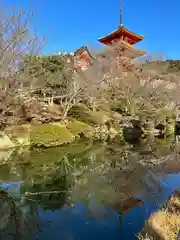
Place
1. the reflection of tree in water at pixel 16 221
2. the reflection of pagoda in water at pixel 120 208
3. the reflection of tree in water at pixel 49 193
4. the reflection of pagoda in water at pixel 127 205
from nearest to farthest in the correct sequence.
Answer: the reflection of tree in water at pixel 16 221 → the reflection of pagoda in water at pixel 120 208 → the reflection of pagoda in water at pixel 127 205 → the reflection of tree in water at pixel 49 193

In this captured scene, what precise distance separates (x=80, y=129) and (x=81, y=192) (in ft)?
40.1

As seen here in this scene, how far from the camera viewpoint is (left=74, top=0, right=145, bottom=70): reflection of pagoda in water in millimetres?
30828

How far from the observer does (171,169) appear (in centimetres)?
1112

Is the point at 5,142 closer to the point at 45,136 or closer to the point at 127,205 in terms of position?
the point at 45,136

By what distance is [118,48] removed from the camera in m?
30.8

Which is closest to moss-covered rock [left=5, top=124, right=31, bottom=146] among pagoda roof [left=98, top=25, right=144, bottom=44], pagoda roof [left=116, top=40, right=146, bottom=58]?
pagoda roof [left=116, top=40, right=146, bottom=58]

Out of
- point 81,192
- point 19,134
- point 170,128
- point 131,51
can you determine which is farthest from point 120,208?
point 131,51

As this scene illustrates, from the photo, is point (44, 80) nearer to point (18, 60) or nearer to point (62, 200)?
point (18, 60)

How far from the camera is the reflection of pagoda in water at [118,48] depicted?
30828 mm

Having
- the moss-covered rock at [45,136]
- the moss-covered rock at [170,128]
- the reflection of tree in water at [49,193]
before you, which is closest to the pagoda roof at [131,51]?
the moss-covered rock at [170,128]

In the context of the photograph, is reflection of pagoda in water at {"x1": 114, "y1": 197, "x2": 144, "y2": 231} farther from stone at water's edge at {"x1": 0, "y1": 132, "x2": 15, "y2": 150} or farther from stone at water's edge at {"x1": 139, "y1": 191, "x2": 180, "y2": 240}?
stone at water's edge at {"x1": 0, "y1": 132, "x2": 15, "y2": 150}

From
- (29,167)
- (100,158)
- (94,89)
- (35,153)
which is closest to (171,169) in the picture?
(100,158)

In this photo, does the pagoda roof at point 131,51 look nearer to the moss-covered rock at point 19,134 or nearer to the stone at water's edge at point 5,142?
the moss-covered rock at point 19,134

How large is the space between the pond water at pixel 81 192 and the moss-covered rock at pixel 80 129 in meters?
5.39
